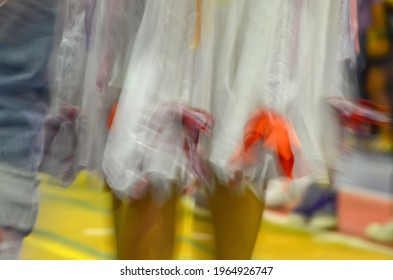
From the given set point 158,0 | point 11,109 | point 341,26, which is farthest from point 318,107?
point 11,109

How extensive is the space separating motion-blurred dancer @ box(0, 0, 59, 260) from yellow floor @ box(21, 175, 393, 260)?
0.05m

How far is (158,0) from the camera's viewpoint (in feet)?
1.98

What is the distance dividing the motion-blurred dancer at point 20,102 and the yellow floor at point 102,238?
5 centimetres

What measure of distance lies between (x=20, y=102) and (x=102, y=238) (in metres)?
0.21

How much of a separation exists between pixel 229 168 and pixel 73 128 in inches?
7.0

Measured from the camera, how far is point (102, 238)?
74cm

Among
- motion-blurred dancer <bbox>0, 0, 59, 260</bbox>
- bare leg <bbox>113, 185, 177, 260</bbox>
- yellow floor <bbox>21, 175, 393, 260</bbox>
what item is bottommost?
yellow floor <bbox>21, 175, 393, 260</bbox>

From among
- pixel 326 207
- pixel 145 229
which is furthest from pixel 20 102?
pixel 326 207

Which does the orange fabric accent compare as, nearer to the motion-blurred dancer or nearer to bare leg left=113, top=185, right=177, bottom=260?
bare leg left=113, top=185, right=177, bottom=260

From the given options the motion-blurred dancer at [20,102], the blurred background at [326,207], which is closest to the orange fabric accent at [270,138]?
the blurred background at [326,207]

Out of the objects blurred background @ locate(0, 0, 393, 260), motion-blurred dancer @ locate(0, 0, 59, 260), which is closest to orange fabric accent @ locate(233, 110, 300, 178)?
blurred background @ locate(0, 0, 393, 260)

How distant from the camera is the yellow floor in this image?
70 cm
